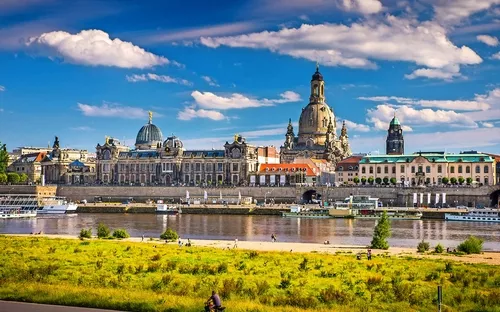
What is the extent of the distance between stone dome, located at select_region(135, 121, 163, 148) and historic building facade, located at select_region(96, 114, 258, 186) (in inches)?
508

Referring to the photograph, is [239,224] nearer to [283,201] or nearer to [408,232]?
[408,232]

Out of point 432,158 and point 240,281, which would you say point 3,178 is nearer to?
point 432,158

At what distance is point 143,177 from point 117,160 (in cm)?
764

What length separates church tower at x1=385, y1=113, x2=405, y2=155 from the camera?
158m

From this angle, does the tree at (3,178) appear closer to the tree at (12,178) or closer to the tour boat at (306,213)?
the tree at (12,178)

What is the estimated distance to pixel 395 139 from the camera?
15938cm

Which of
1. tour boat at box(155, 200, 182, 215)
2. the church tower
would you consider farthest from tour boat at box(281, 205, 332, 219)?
the church tower

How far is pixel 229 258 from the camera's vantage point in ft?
115

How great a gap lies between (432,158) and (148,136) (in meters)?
73.5

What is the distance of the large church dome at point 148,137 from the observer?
160375 mm

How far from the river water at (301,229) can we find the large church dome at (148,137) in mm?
74921

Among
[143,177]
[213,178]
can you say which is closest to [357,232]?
[213,178]

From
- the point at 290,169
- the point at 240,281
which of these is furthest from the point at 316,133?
the point at 240,281

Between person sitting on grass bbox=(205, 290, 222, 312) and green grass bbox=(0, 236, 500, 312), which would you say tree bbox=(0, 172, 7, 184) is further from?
person sitting on grass bbox=(205, 290, 222, 312)
